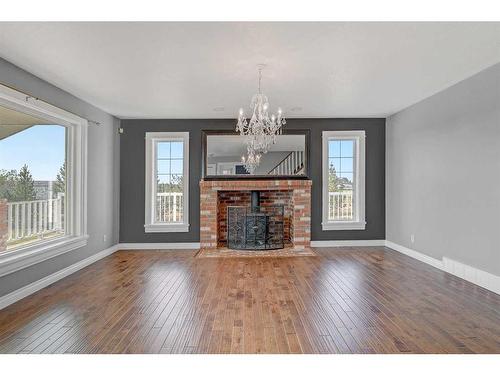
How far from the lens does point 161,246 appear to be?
694 centimetres

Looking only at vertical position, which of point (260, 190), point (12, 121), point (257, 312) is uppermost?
point (12, 121)

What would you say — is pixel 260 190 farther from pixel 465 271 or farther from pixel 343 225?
pixel 465 271

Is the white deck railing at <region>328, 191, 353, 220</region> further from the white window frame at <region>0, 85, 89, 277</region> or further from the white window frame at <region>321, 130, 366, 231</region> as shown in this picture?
the white window frame at <region>0, 85, 89, 277</region>

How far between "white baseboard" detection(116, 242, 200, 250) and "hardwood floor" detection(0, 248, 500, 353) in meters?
1.57

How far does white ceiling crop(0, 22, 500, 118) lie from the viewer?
9.77 ft

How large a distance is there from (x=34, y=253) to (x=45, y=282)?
492 mm

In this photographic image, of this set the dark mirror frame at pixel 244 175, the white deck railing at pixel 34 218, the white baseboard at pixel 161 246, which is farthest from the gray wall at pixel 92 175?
the dark mirror frame at pixel 244 175

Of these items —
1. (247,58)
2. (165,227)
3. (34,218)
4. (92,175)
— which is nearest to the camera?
(247,58)

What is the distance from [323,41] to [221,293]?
2869 mm

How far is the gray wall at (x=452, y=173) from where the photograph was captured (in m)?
4.09

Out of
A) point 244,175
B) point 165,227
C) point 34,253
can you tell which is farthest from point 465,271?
point 34,253

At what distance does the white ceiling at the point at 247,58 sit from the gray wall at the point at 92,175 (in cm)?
15

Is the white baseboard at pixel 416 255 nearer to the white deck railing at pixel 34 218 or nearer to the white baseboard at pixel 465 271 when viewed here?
the white baseboard at pixel 465 271
